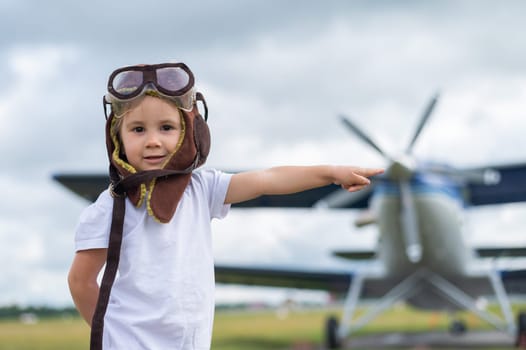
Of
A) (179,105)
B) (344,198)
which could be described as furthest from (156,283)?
(344,198)

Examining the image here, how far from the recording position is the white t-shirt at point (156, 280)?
1898mm

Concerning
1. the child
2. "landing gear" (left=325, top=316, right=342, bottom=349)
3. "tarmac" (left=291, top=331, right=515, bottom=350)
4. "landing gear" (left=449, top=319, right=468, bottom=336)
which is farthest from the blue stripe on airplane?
the child

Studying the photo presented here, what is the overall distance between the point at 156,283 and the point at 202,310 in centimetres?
15

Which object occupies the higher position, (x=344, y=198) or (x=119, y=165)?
(x=119, y=165)

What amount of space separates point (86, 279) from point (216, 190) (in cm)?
44

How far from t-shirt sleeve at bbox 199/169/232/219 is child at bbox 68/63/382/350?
5 cm

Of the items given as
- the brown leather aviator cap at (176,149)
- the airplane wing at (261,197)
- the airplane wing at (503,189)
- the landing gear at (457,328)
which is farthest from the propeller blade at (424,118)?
the landing gear at (457,328)

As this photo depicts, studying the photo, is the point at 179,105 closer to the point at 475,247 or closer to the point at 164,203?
the point at 164,203

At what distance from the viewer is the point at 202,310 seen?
196 cm

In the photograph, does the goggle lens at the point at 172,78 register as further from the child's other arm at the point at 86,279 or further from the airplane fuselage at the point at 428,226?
the airplane fuselage at the point at 428,226

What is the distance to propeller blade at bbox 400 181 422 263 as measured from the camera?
11008mm

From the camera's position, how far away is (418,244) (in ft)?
38.9

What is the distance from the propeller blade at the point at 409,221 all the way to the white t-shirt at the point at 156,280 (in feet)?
30.2

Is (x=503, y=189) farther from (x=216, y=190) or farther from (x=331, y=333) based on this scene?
(x=216, y=190)
